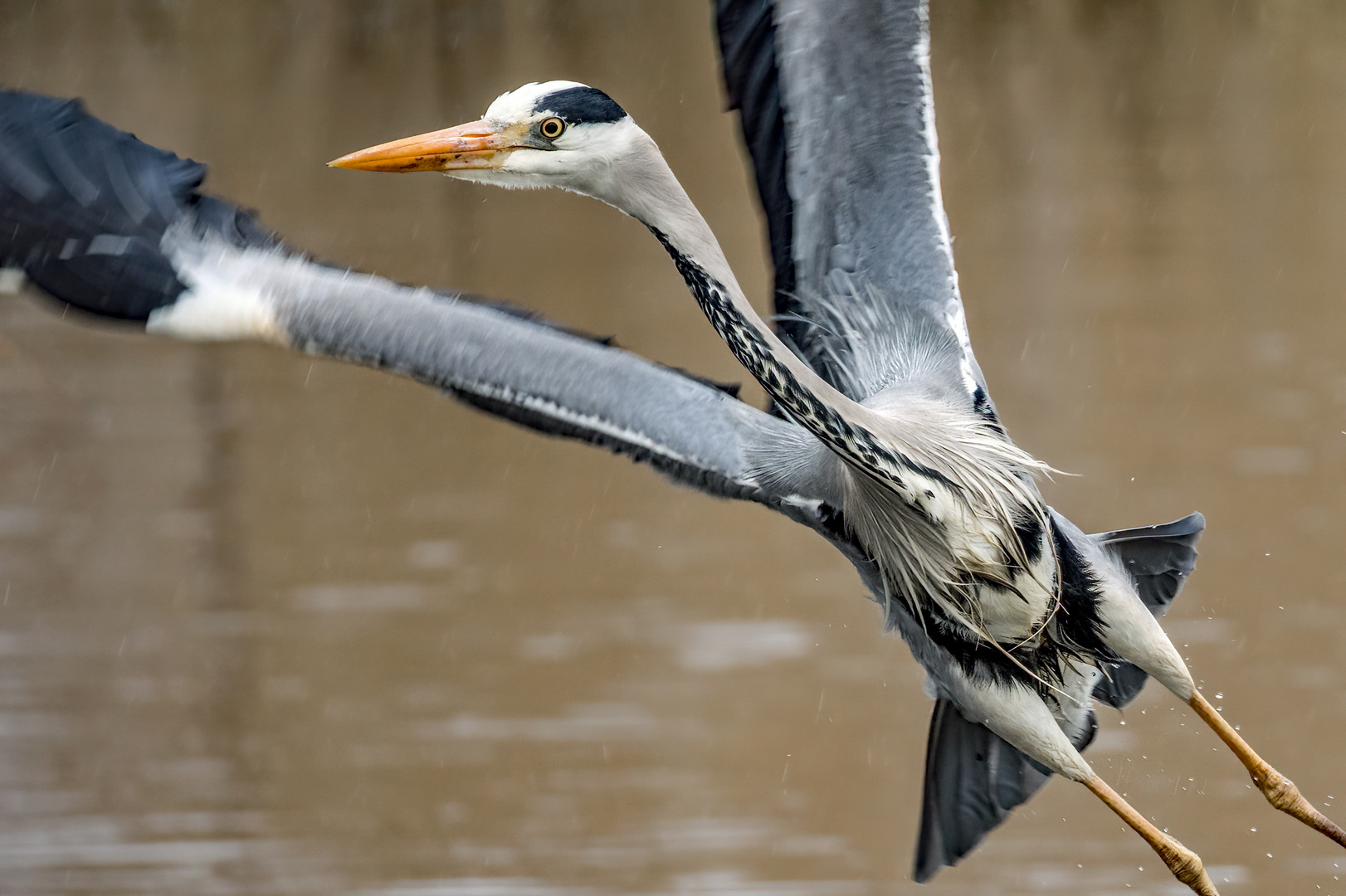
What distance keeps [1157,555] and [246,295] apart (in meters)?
2.01

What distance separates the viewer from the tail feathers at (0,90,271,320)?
312cm

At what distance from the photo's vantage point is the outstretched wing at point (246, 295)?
312 cm

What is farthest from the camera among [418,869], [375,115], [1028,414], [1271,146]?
[375,115]

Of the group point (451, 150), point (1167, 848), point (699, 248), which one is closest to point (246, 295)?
point (451, 150)

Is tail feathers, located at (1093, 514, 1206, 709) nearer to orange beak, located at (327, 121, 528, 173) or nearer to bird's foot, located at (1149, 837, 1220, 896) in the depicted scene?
bird's foot, located at (1149, 837, 1220, 896)

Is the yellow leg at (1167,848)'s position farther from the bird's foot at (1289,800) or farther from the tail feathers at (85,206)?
the tail feathers at (85,206)

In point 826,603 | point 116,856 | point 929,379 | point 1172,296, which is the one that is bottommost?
point 116,856

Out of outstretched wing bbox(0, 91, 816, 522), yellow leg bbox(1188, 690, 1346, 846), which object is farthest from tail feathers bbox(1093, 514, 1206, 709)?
outstretched wing bbox(0, 91, 816, 522)

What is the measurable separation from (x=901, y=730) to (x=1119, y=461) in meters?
2.06

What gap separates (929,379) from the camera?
12.7 feet

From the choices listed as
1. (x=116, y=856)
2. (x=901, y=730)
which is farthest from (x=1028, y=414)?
(x=116, y=856)

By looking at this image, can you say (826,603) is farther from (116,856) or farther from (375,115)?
(375,115)

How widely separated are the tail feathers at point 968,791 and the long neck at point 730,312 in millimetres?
992

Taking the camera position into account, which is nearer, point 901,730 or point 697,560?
point 901,730
